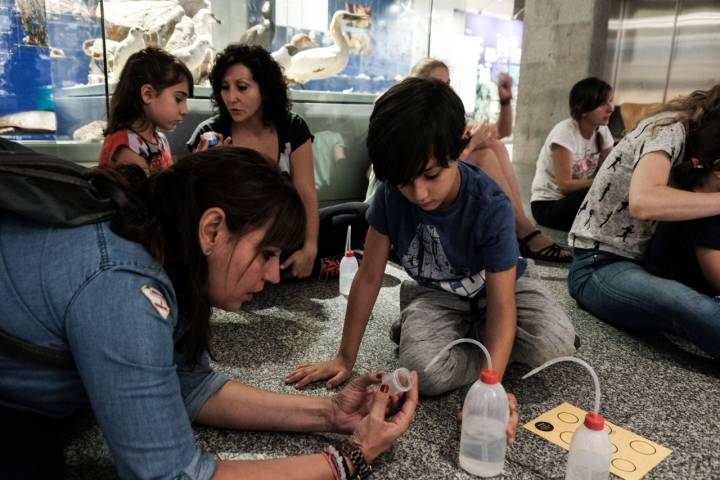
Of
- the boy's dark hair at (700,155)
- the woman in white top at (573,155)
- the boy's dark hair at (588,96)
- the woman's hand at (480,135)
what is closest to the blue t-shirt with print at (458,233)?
the boy's dark hair at (700,155)

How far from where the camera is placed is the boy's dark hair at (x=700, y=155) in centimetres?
166

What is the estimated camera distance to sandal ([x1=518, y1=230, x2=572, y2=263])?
2.83 metres

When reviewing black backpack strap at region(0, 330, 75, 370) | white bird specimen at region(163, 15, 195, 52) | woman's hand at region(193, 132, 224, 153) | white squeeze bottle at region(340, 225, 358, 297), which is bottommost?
white squeeze bottle at region(340, 225, 358, 297)

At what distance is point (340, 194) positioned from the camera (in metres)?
3.57

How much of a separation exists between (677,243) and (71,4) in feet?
8.98

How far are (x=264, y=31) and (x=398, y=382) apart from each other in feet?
9.68

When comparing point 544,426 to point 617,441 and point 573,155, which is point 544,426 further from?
point 573,155

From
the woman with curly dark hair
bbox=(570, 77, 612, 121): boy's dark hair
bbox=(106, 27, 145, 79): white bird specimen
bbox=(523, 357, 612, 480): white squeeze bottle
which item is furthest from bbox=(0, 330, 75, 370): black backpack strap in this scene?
bbox=(570, 77, 612, 121): boy's dark hair

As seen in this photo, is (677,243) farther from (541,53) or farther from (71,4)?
(541,53)

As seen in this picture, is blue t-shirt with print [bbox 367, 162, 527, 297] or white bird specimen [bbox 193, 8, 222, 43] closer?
blue t-shirt with print [bbox 367, 162, 527, 297]

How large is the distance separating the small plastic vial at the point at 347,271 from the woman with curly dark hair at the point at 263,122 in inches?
6.9

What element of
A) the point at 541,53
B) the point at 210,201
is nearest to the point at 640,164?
the point at 210,201

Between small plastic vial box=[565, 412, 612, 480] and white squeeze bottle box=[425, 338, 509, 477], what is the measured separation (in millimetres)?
134

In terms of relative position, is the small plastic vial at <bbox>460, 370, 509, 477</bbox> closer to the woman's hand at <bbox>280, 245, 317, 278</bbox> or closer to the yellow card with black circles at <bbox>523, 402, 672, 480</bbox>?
the yellow card with black circles at <bbox>523, 402, 672, 480</bbox>
